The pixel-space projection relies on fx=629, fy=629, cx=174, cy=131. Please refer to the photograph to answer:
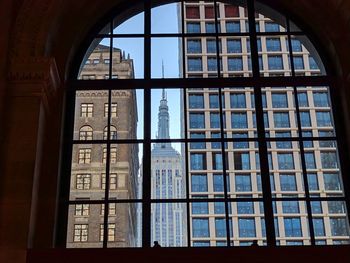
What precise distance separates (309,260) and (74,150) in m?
3.59

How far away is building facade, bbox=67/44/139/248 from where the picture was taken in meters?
8.39

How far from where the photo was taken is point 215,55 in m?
9.76

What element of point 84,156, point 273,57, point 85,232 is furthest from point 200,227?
point 273,57

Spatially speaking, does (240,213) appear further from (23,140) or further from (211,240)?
(23,140)

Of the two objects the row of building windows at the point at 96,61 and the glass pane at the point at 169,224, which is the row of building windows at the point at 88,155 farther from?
the row of building windows at the point at 96,61

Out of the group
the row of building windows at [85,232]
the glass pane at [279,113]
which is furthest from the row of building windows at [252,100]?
the row of building windows at [85,232]

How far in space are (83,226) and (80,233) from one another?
0.24 meters

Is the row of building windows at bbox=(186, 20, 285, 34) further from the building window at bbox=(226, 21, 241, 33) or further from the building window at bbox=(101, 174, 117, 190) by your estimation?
the building window at bbox=(101, 174, 117, 190)

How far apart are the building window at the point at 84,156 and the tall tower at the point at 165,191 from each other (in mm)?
936

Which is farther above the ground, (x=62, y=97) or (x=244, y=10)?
(x=244, y=10)

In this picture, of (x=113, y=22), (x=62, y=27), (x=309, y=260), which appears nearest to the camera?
(x=309, y=260)

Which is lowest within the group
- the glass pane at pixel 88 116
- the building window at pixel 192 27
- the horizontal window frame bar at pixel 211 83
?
the glass pane at pixel 88 116

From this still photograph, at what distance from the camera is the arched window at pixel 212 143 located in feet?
27.6

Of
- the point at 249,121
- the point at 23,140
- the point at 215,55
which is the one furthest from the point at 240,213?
the point at 23,140
